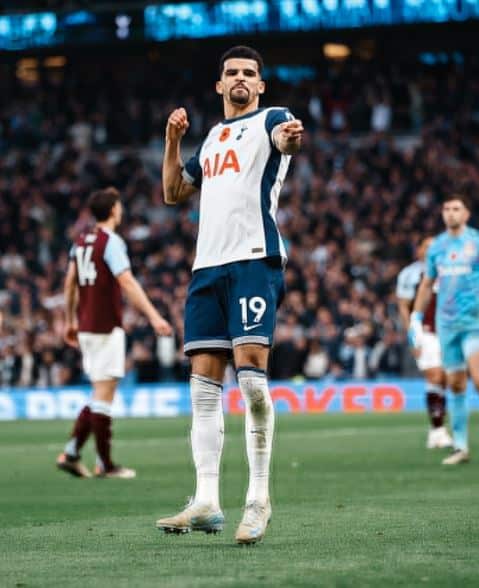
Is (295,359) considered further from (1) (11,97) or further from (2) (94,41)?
(1) (11,97)

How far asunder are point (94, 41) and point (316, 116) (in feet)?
17.6

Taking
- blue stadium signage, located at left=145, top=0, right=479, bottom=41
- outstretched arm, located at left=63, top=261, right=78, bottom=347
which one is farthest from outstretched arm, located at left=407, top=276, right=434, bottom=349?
blue stadium signage, located at left=145, top=0, right=479, bottom=41

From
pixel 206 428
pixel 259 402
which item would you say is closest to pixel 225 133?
pixel 259 402

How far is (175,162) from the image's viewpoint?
8125 mm

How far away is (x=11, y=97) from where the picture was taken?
37344 mm

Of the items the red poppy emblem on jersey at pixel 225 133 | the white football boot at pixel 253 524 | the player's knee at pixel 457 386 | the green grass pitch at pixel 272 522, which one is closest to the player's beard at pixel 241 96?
the red poppy emblem on jersey at pixel 225 133

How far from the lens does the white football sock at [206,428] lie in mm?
7789

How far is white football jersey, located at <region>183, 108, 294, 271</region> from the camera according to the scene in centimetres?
771

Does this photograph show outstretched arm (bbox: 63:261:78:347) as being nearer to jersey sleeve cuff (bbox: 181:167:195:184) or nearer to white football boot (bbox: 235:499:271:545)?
jersey sleeve cuff (bbox: 181:167:195:184)

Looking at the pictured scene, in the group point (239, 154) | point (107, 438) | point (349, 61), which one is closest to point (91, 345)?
point (107, 438)

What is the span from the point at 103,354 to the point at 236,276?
17.4ft

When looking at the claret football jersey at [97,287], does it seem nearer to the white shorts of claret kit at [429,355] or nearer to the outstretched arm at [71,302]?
the outstretched arm at [71,302]

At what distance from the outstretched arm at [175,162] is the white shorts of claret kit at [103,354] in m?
4.73

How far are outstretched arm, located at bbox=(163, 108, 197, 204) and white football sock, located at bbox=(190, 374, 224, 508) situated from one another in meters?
1.05
